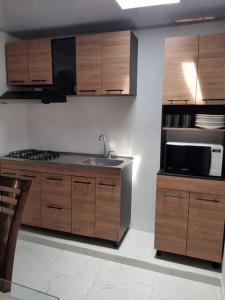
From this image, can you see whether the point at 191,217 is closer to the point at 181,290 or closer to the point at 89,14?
the point at 181,290

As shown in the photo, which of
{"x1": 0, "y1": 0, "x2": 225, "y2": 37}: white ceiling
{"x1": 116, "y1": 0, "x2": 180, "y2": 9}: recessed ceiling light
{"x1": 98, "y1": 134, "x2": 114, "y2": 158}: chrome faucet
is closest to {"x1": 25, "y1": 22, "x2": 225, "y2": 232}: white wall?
{"x1": 98, "y1": 134, "x2": 114, "y2": 158}: chrome faucet

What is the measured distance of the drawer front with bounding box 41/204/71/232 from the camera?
8.91 ft

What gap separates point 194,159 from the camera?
2.30m

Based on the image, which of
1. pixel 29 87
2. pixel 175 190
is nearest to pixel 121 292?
pixel 175 190

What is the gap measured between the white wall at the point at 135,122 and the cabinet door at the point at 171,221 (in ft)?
1.76

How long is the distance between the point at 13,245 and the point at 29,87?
2.24 metres

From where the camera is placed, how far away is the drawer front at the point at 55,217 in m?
2.71

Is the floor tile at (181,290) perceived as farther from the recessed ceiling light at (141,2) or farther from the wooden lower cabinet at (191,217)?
the recessed ceiling light at (141,2)

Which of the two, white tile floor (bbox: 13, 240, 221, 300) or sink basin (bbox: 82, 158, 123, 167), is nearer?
white tile floor (bbox: 13, 240, 221, 300)

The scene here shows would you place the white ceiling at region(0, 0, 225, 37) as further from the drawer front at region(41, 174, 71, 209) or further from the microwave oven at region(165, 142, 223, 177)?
the drawer front at region(41, 174, 71, 209)

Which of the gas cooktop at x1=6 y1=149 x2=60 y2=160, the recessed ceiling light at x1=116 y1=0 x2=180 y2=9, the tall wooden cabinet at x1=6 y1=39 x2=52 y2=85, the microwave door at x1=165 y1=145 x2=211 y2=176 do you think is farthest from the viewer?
the gas cooktop at x1=6 y1=149 x2=60 y2=160

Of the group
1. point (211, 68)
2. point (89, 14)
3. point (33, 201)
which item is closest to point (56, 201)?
point (33, 201)

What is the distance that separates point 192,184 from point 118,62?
1406 mm

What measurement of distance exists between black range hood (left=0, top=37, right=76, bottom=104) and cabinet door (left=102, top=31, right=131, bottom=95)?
15.0 inches
